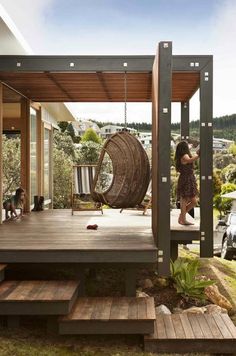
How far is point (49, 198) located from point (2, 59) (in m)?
6.37

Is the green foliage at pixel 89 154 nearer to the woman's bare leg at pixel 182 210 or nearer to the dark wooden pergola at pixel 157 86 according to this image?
the dark wooden pergola at pixel 157 86

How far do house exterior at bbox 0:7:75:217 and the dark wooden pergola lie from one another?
58 centimetres

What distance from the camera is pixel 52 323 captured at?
194 inches

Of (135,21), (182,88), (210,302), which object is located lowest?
(210,302)

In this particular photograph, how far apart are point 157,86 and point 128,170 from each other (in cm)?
150

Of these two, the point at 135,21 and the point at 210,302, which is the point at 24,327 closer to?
the point at 210,302

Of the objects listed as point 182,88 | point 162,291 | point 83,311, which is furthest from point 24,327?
point 182,88

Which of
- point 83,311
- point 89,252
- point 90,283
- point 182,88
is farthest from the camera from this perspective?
point 182,88

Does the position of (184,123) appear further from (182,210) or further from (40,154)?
(40,154)

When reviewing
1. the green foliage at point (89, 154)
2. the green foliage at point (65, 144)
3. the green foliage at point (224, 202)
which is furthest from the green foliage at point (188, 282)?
the green foliage at point (89, 154)

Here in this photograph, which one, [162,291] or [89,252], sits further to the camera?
[162,291]

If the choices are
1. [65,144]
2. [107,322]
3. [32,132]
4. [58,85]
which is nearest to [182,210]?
[107,322]

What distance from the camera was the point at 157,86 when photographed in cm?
552

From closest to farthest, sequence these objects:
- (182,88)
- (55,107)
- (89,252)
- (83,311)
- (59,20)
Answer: (83,311), (89,252), (182,88), (55,107), (59,20)
